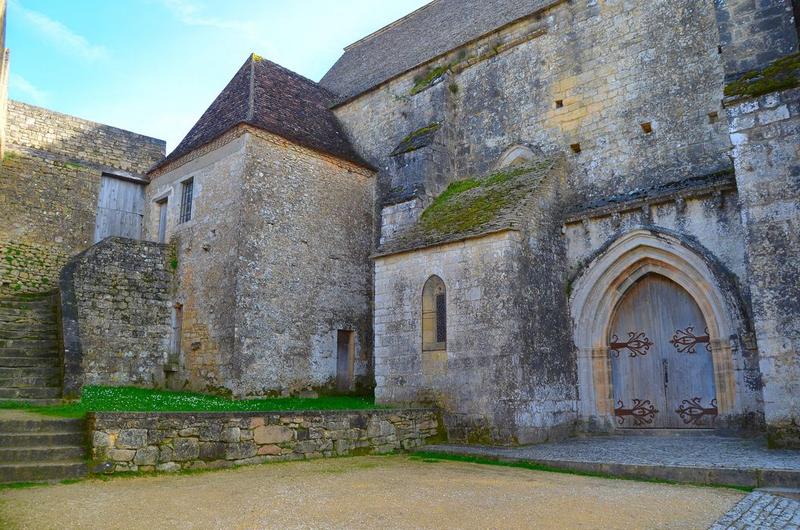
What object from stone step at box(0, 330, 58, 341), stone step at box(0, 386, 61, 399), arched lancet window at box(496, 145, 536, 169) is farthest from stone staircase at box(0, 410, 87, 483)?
arched lancet window at box(496, 145, 536, 169)

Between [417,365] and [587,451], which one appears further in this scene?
[417,365]

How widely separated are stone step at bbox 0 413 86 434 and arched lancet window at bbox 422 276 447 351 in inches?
211

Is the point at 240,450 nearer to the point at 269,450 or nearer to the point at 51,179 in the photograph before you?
the point at 269,450

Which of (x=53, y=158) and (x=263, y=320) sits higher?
(x=53, y=158)

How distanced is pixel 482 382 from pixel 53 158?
1268 cm

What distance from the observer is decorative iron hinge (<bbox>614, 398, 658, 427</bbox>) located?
9820 mm

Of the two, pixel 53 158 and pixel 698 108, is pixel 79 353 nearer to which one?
pixel 53 158

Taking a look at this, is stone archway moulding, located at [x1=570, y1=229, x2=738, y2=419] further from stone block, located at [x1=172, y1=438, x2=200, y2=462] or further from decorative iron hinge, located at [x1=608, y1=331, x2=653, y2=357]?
stone block, located at [x1=172, y1=438, x2=200, y2=462]

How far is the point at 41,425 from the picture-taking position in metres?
6.29

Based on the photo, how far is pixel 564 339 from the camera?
33.2ft

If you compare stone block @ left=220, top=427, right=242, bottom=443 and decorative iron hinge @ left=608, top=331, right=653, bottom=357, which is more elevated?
decorative iron hinge @ left=608, top=331, right=653, bottom=357

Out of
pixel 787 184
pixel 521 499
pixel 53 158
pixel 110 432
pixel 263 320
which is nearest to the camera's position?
pixel 521 499

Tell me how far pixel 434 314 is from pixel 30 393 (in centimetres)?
627

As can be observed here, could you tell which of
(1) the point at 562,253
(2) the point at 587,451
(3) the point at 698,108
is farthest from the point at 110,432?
(3) the point at 698,108
